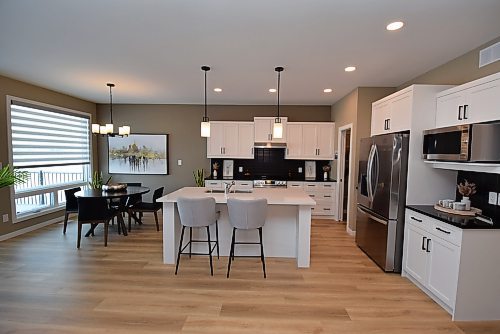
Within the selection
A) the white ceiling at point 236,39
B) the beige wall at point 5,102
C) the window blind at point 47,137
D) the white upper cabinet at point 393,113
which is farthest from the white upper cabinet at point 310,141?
the beige wall at point 5,102

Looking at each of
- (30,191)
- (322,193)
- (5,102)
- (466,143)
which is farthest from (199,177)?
(466,143)

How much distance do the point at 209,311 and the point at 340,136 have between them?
4.33 metres

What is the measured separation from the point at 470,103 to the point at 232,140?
4350mm

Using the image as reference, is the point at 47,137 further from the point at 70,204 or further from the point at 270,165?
the point at 270,165

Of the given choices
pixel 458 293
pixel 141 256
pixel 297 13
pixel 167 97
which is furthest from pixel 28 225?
pixel 458 293

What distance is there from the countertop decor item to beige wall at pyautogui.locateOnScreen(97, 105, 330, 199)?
0.10m

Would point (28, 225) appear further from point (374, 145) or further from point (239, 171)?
point (374, 145)

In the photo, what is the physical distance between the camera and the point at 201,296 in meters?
2.74

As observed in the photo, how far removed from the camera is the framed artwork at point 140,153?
21.2 ft

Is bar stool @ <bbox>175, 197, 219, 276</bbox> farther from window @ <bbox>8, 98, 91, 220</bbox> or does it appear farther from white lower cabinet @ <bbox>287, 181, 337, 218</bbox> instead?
window @ <bbox>8, 98, 91, 220</bbox>

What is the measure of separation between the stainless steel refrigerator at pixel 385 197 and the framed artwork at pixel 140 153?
15.1 feet

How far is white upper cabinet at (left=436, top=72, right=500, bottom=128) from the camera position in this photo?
2.31 meters

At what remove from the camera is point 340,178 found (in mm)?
5590

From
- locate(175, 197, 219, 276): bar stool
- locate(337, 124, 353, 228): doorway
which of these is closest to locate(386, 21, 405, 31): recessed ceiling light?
locate(175, 197, 219, 276): bar stool
